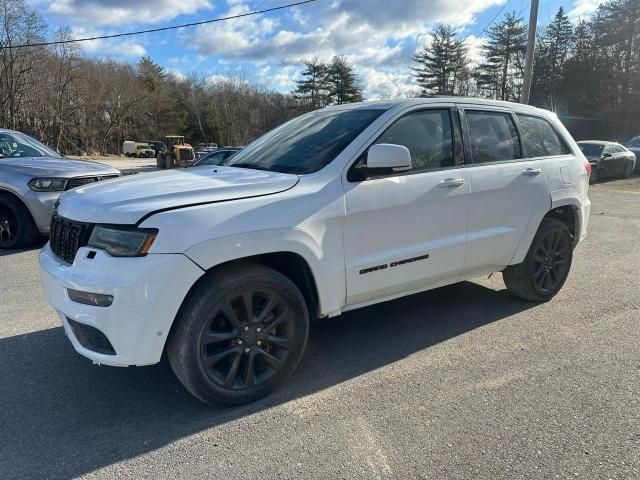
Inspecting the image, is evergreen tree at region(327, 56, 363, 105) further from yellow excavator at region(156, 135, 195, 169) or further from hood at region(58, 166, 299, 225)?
hood at region(58, 166, 299, 225)

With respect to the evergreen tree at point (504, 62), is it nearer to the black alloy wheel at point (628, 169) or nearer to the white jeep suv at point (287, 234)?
the black alloy wheel at point (628, 169)

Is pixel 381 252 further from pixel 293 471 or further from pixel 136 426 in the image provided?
pixel 136 426

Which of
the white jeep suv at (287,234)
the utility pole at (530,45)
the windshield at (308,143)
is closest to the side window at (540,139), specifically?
the white jeep suv at (287,234)

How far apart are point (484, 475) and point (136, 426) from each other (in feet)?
6.21

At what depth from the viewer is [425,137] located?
3.81 metres

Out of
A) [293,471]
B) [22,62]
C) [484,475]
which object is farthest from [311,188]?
[22,62]

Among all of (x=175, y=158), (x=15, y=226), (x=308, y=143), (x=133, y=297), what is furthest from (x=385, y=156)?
(x=175, y=158)

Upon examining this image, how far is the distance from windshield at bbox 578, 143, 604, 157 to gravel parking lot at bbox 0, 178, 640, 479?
16349 mm

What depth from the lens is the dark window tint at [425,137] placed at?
11.9 ft

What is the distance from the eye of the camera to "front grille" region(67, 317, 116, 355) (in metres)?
2.71

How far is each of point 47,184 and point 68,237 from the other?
4663 mm

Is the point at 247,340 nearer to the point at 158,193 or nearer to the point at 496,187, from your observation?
the point at 158,193

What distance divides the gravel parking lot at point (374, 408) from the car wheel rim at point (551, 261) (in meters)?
0.37

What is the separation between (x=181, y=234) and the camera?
2623 millimetres
